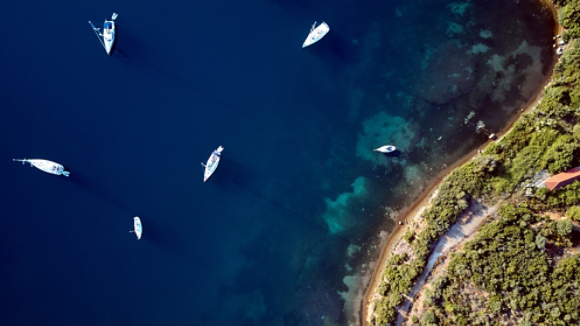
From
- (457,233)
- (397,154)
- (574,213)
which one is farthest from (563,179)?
(397,154)

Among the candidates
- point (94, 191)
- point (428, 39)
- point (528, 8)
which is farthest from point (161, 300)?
point (528, 8)

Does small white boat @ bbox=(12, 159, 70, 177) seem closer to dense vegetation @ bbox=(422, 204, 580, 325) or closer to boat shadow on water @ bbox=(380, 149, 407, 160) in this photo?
boat shadow on water @ bbox=(380, 149, 407, 160)

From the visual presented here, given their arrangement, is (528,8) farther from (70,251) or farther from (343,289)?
(70,251)

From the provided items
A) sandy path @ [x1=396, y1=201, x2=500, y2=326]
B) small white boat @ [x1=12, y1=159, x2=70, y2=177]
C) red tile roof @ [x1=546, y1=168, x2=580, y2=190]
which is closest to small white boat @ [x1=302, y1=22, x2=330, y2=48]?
sandy path @ [x1=396, y1=201, x2=500, y2=326]

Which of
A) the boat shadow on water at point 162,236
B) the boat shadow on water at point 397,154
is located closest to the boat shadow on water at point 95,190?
the boat shadow on water at point 162,236

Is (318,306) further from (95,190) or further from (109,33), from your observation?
(109,33)

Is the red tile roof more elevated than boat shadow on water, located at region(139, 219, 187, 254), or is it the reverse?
the red tile roof
